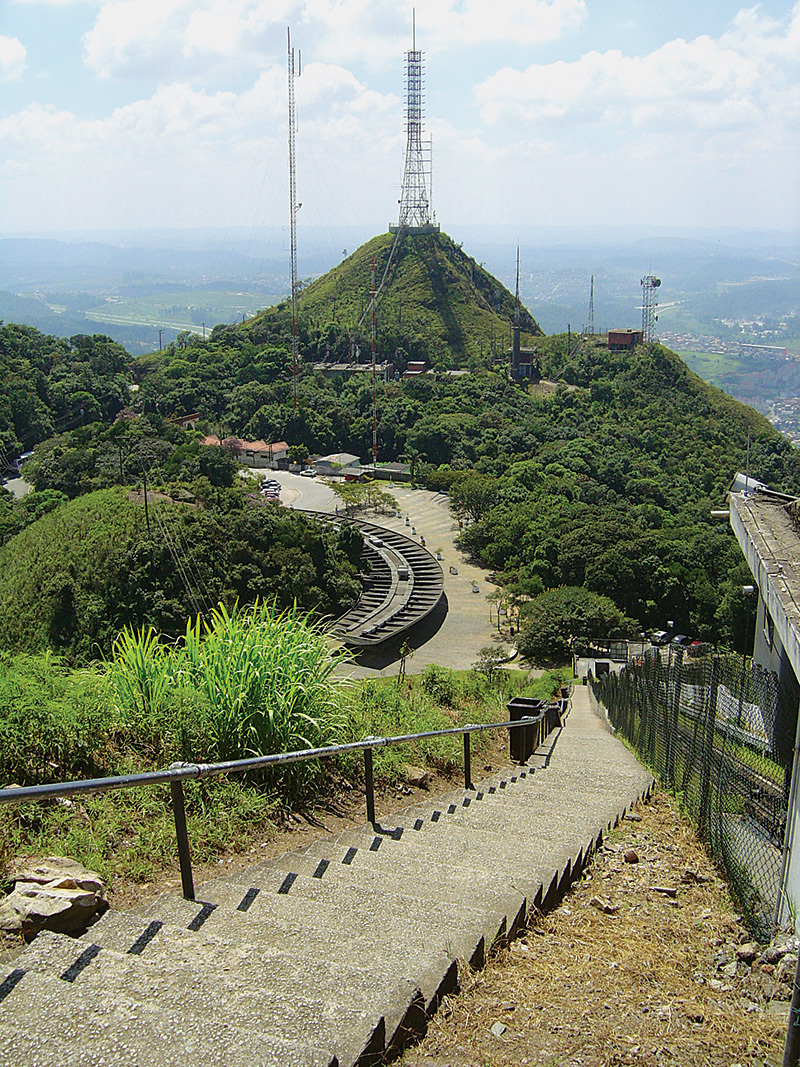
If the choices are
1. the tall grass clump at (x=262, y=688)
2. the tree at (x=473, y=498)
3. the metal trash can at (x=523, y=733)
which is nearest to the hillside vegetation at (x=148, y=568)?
the tree at (x=473, y=498)

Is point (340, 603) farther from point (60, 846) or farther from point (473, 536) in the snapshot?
point (60, 846)

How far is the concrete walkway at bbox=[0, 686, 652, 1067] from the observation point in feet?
6.97

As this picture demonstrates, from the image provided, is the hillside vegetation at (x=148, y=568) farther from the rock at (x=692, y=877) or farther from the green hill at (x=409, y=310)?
the green hill at (x=409, y=310)

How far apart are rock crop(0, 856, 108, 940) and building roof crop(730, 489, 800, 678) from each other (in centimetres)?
356

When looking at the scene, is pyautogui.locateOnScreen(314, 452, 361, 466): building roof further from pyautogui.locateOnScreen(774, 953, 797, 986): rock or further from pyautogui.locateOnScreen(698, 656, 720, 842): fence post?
pyautogui.locateOnScreen(774, 953, 797, 986): rock

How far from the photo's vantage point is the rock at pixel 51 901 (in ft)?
8.79

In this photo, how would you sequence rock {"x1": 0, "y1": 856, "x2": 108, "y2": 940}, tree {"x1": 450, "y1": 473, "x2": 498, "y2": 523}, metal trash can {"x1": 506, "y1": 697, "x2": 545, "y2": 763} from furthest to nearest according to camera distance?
tree {"x1": 450, "y1": 473, "x2": 498, "y2": 523}, metal trash can {"x1": 506, "y1": 697, "x2": 545, "y2": 763}, rock {"x1": 0, "y1": 856, "x2": 108, "y2": 940}

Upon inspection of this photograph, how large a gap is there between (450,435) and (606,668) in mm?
34309

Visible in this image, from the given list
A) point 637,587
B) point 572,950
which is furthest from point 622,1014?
point 637,587

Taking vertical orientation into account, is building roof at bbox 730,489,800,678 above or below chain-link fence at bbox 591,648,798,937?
above

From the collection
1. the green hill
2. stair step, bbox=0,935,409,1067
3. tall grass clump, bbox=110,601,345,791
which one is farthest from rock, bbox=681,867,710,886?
the green hill

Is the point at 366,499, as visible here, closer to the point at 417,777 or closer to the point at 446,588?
the point at 446,588

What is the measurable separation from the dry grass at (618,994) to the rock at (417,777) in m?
1.53

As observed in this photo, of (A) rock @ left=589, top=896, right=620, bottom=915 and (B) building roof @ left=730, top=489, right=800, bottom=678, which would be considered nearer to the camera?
(A) rock @ left=589, top=896, right=620, bottom=915
